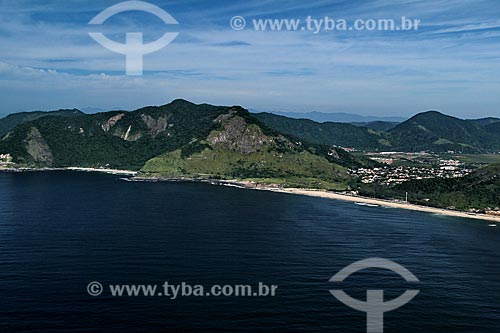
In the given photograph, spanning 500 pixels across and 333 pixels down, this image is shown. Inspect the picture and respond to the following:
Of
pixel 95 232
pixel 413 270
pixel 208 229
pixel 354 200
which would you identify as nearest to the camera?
pixel 413 270

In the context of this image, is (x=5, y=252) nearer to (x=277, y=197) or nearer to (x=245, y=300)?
(x=245, y=300)

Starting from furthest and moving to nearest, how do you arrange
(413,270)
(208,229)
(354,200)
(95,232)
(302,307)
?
(354,200) < (208,229) < (95,232) < (413,270) < (302,307)

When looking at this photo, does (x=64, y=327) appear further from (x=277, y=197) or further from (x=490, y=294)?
(x=277, y=197)

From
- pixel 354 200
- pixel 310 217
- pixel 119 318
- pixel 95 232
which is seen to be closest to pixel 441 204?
pixel 354 200

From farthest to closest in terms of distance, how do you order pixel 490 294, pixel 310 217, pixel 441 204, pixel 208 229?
1. pixel 441 204
2. pixel 310 217
3. pixel 208 229
4. pixel 490 294

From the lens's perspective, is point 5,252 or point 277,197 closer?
point 5,252

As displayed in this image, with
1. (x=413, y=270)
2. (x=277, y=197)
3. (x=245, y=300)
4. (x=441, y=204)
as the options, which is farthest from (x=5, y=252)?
(x=441, y=204)
